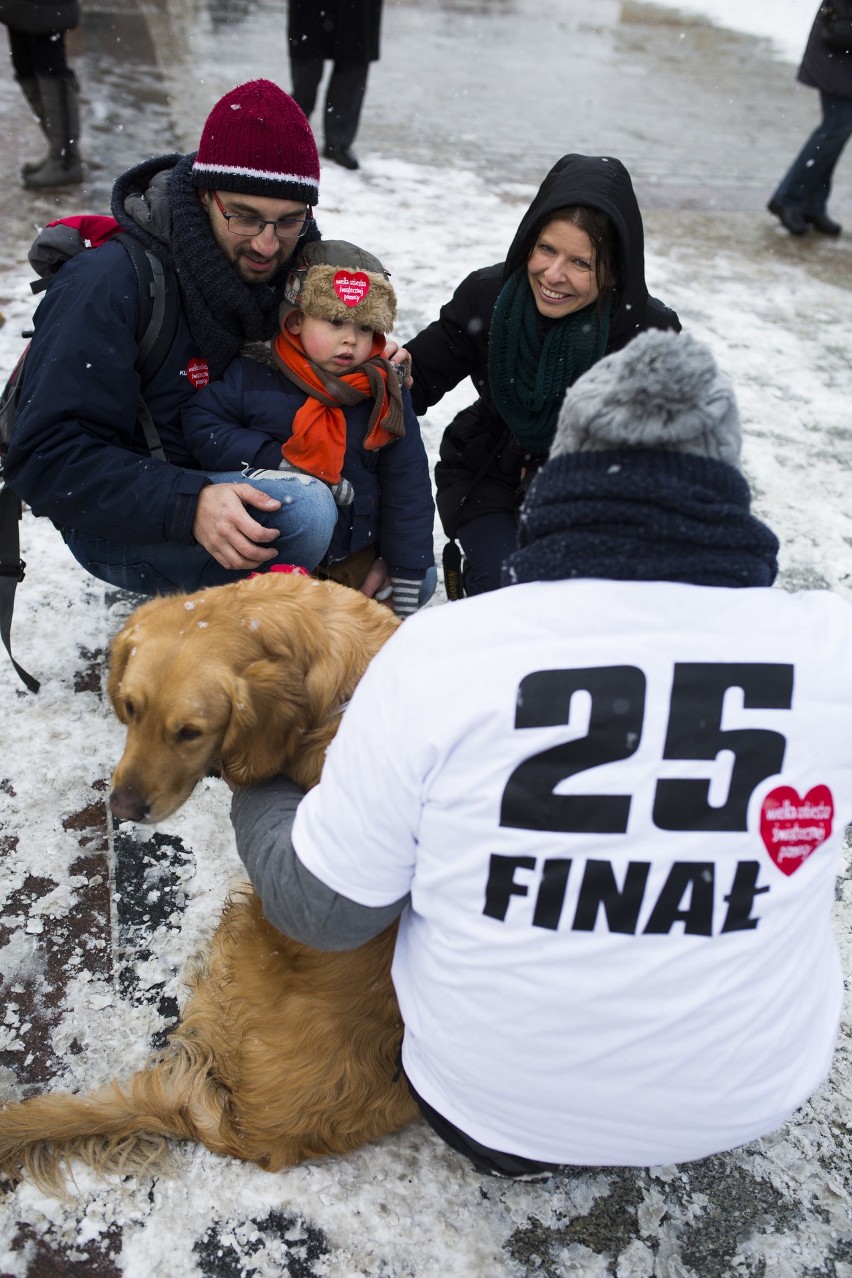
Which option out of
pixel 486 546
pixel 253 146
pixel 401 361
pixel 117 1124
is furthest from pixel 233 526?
pixel 117 1124

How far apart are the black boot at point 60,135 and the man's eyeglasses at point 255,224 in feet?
15.3

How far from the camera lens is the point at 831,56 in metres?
6.66

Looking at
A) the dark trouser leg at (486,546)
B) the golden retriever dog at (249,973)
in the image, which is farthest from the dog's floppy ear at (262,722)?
the dark trouser leg at (486,546)

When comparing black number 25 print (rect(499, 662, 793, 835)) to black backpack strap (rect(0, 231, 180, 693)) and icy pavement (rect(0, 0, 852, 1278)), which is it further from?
black backpack strap (rect(0, 231, 180, 693))

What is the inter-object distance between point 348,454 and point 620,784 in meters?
1.76

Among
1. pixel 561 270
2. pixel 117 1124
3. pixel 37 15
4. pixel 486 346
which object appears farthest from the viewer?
pixel 37 15

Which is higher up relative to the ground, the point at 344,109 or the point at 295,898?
the point at 344,109

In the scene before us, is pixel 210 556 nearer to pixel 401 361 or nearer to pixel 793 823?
pixel 401 361

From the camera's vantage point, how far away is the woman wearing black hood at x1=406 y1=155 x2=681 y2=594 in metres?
2.77

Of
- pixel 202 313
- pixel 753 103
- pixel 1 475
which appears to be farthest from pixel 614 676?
pixel 753 103

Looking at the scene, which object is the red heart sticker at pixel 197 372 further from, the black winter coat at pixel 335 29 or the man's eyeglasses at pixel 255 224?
the black winter coat at pixel 335 29

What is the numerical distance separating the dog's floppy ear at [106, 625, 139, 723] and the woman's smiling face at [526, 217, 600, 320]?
1822mm

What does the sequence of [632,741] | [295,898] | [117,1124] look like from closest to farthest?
[632,741] → [295,898] → [117,1124]

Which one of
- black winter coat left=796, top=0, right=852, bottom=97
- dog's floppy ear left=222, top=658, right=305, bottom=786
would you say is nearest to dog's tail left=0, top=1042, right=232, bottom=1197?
dog's floppy ear left=222, top=658, right=305, bottom=786
